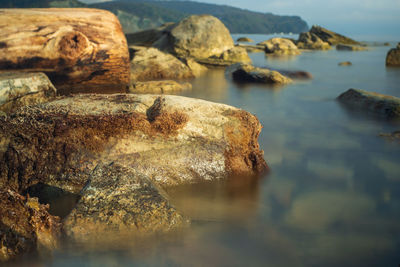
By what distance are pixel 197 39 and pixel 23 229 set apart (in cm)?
1280

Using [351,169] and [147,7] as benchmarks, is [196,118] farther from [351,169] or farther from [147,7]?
[147,7]

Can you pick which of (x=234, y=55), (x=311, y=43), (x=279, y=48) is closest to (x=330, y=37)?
(x=311, y=43)

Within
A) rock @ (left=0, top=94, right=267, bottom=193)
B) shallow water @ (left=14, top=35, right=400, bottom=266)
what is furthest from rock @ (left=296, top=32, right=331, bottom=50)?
rock @ (left=0, top=94, right=267, bottom=193)

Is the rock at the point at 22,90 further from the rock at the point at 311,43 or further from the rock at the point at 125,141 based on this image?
the rock at the point at 311,43

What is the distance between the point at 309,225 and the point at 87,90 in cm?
545

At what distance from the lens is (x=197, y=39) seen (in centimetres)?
1412

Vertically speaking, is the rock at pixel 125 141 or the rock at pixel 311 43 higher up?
the rock at pixel 125 141

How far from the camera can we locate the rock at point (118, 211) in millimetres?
2246

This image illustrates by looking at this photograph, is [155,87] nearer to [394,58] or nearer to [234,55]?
[234,55]

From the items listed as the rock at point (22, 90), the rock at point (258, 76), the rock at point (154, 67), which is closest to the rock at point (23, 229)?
the rock at point (22, 90)

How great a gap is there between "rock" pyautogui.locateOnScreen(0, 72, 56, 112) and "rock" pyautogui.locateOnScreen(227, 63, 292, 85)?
588 centimetres

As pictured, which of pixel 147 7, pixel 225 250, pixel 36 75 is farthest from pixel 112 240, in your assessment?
pixel 147 7

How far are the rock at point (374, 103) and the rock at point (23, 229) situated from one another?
5311 millimetres

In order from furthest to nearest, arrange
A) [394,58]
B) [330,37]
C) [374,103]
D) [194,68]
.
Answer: [330,37] < [394,58] < [194,68] < [374,103]
